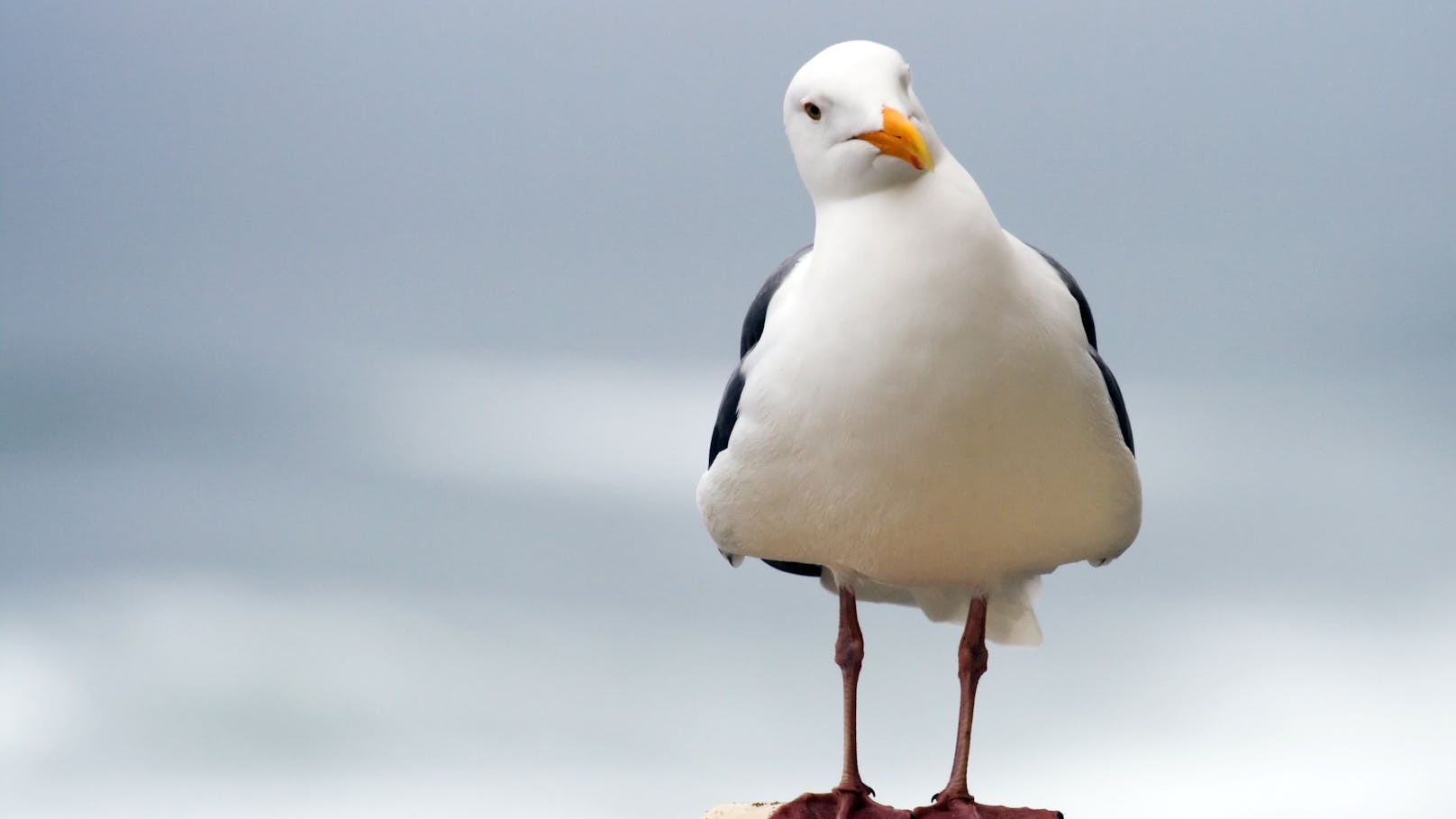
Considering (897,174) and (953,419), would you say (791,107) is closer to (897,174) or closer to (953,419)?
(897,174)

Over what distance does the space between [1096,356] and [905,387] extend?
603 millimetres

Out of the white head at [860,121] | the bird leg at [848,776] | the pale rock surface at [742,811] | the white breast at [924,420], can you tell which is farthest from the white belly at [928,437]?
the pale rock surface at [742,811]

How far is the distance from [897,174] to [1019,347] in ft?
1.32

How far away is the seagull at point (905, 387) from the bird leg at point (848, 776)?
0.27m

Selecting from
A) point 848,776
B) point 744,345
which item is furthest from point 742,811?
point 744,345

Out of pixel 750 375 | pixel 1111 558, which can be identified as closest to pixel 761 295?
pixel 750 375

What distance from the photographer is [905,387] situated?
4.14 m

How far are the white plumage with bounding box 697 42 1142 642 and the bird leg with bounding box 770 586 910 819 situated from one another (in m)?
0.36

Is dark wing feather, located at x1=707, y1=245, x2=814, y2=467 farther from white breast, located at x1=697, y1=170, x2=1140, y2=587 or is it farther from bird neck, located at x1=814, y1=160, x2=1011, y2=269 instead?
bird neck, located at x1=814, y1=160, x2=1011, y2=269

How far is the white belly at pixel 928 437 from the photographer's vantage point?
13.6ft

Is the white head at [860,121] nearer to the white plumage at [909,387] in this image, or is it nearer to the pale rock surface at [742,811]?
the white plumage at [909,387]

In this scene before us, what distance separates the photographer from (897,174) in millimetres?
4219

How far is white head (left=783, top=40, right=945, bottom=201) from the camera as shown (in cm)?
416

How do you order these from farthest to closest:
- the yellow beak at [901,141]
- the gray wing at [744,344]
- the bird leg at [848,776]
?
the bird leg at [848,776], the gray wing at [744,344], the yellow beak at [901,141]
